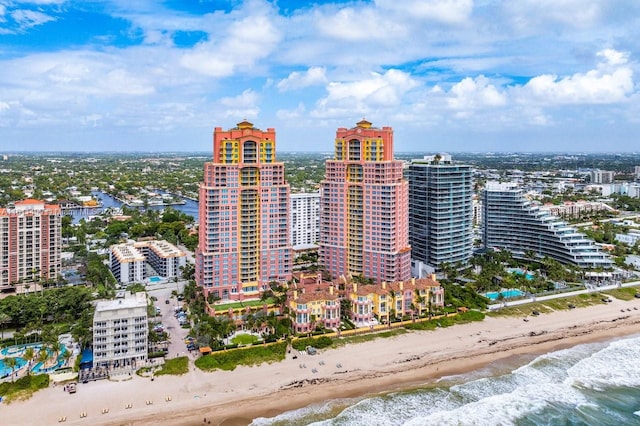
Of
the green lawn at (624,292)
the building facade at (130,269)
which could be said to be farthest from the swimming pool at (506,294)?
the building facade at (130,269)

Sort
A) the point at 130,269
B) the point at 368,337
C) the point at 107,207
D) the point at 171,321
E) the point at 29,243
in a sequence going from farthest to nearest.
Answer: the point at 107,207
the point at 130,269
the point at 29,243
the point at 171,321
the point at 368,337

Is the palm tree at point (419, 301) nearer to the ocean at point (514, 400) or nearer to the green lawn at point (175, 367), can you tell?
the ocean at point (514, 400)

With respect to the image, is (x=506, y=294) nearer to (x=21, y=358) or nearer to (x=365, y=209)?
(x=365, y=209)

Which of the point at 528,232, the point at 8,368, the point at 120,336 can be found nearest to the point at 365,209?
the point at 528,232

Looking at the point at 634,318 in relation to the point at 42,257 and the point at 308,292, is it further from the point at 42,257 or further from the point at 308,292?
the point at 42,257

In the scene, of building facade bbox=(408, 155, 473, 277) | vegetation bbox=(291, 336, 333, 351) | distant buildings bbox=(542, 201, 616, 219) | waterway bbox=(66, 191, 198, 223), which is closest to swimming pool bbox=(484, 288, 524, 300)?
building facade bbox=(408, 155, 473, 277)

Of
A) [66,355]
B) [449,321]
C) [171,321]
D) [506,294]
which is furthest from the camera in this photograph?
[506,294]
